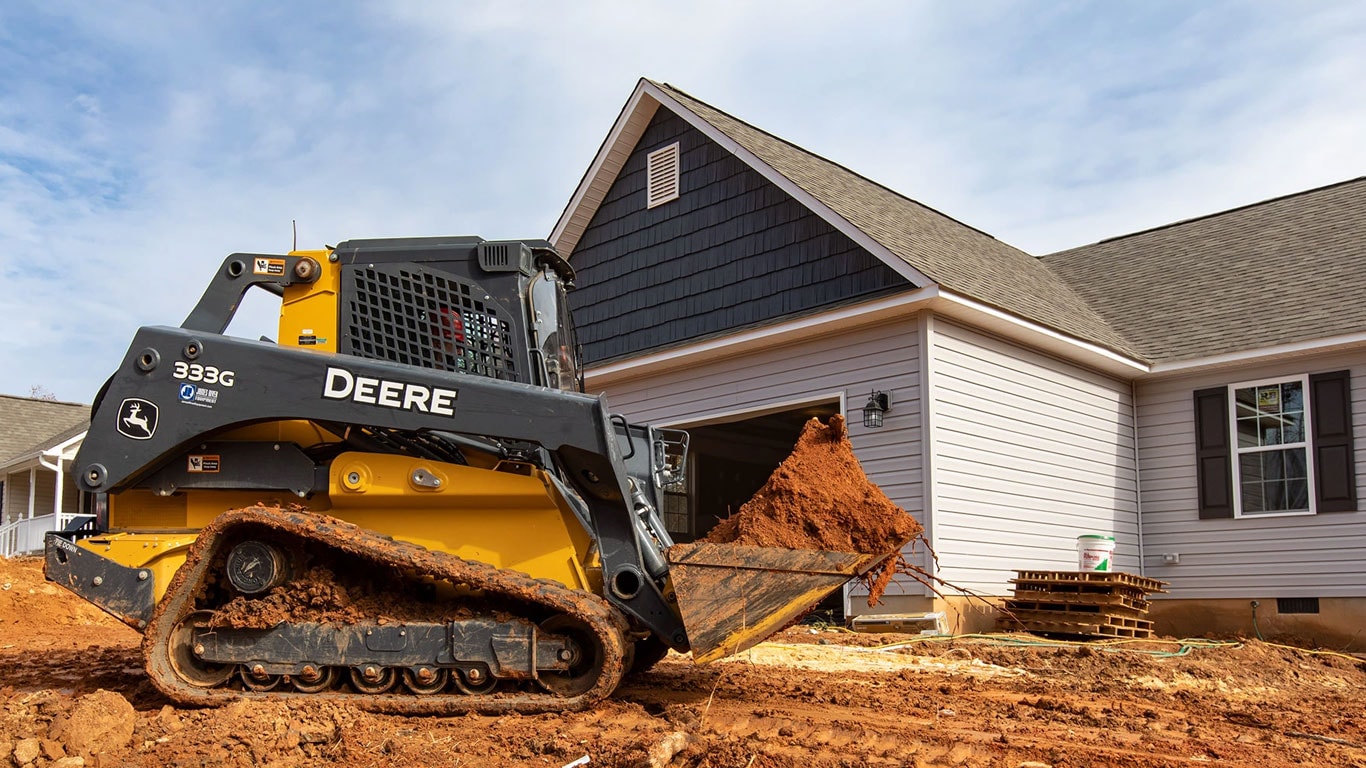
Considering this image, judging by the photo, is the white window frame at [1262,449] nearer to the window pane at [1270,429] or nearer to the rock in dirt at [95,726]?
the window pane at [1270,429]

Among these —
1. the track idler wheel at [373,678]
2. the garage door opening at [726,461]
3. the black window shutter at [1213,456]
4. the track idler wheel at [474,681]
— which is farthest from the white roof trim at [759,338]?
the track idler wheel at [373,678]

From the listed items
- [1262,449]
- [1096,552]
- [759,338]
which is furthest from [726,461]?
[1262,449]

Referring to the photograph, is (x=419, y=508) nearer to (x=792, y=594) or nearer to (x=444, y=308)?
(x=444, y=308)

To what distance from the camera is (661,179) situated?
15883mm

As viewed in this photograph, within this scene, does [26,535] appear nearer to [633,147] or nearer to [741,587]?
[633,147]

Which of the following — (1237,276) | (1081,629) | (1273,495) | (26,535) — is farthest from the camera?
(26,535)

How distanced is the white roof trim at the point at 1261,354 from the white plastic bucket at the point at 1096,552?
285cm

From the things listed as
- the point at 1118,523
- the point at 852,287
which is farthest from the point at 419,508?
the point at 1118,523

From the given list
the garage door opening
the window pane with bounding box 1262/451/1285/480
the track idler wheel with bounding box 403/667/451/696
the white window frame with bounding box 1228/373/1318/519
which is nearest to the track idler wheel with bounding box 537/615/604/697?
the track idler wheel with bounding box 403/667/451/696

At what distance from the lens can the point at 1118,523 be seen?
14.5 metres

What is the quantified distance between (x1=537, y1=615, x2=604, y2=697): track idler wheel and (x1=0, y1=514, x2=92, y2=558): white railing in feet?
78.0

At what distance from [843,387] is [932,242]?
2956mm

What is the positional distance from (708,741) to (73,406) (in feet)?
139

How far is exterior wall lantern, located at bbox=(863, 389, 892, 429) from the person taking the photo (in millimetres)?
12438
